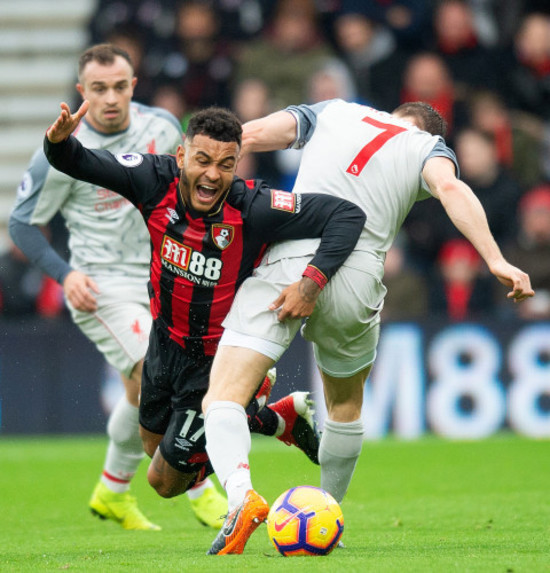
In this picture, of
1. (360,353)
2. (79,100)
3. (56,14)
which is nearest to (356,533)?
(360,353)

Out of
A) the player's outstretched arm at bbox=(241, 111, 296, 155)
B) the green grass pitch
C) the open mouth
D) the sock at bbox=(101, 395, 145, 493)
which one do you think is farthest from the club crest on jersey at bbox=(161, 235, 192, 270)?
the sock at bbox=(101, 395, 145, 493)

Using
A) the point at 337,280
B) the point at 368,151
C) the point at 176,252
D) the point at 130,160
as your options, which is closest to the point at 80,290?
the point at 176,252

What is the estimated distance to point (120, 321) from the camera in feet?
23.0

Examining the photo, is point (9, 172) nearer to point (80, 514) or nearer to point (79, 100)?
point (79, 100)

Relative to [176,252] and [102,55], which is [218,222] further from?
[102,55]

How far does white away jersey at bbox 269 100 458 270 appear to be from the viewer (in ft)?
18.2

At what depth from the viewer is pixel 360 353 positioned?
18.7 ft

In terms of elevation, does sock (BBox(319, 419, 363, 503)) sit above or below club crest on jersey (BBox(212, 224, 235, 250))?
below

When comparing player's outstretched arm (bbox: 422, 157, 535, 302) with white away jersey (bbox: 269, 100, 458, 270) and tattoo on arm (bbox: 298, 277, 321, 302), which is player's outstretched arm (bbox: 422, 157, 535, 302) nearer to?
white away jersey (bbox: 269, 100, 458, 270)

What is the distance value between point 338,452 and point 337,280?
96 centimetres

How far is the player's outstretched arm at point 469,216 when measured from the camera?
4.98 metres

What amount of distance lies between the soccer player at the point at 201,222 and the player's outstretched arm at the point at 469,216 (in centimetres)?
39

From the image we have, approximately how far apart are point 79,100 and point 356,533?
9002 millimetres

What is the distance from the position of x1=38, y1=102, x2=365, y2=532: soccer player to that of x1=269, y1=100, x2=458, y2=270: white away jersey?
0.16 metres
